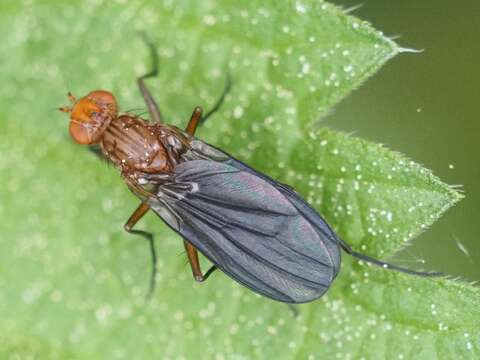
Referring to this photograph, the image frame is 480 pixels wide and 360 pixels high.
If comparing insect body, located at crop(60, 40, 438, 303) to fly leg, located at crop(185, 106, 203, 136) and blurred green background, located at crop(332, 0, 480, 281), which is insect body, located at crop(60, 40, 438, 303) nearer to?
fly leg, located at crop(185, 106, 203, 136)

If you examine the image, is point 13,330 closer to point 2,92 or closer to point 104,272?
point 104,272

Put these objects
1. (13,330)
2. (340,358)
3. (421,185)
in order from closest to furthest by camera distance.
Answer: (421,185), (340,358), (13,330)

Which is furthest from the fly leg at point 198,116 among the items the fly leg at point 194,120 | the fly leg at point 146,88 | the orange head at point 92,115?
the orange head at point 92,115

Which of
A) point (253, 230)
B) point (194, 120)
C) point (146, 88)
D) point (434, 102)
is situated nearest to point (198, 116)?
point (194, 120)

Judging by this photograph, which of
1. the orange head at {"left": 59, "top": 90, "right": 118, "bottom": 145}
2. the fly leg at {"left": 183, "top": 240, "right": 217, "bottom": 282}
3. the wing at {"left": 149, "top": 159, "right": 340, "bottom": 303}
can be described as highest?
the orange head at {"left": 59, "top": 90, "right": 118, "bottom": 145}

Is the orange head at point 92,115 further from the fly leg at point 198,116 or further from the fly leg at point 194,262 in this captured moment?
the fly leg at point 194,262

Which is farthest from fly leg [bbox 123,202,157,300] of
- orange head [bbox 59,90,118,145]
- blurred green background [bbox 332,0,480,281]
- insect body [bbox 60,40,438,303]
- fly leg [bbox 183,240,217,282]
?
blurred green background [bbox 332,0,480,281]

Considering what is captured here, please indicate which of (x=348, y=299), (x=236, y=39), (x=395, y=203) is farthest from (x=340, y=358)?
(x=236, y=39)
